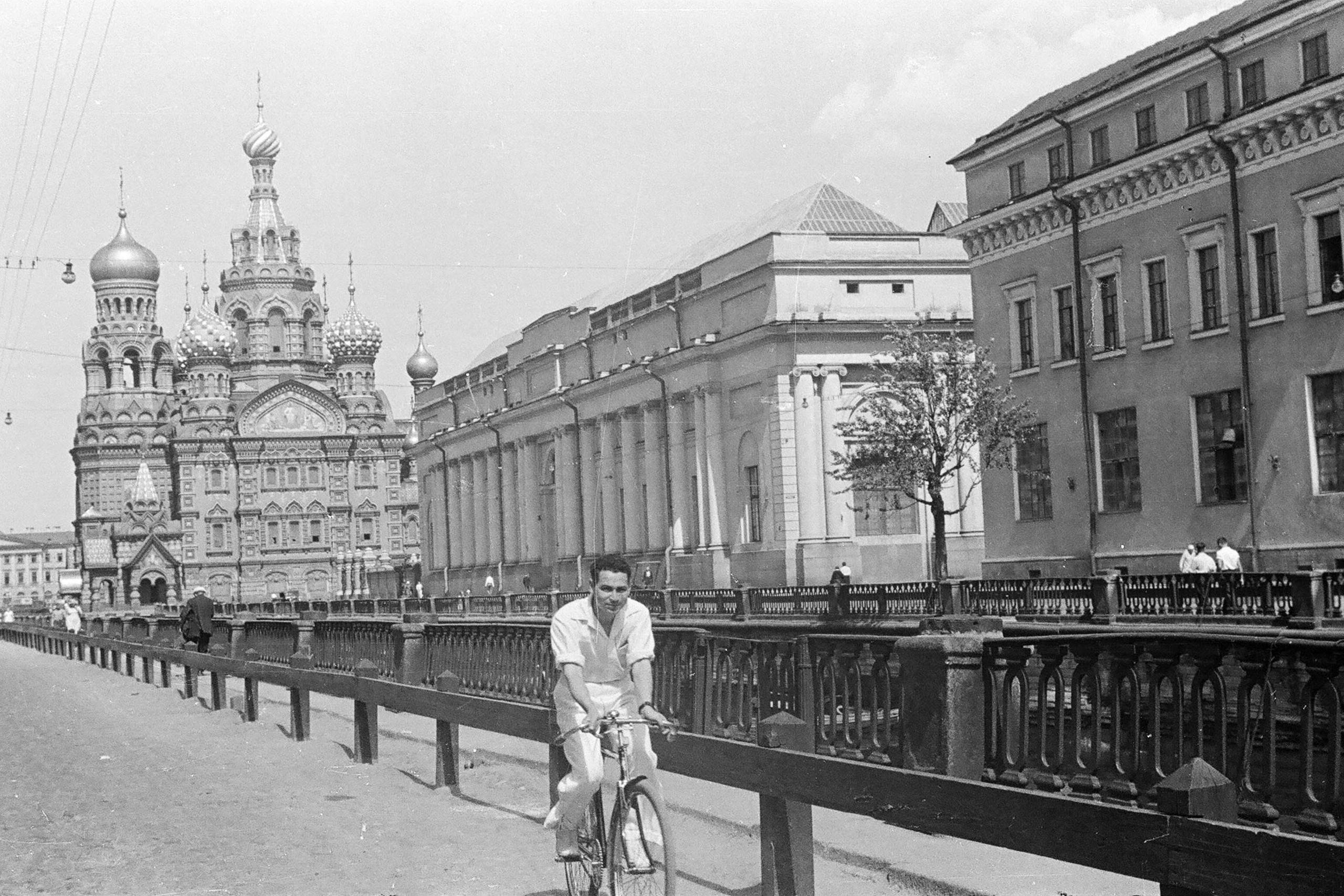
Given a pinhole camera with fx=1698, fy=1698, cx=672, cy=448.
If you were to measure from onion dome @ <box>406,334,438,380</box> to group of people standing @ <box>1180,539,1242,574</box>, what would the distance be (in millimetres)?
117184

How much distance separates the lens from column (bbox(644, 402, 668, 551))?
7125 centimetres

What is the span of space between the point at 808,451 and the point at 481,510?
133 ft

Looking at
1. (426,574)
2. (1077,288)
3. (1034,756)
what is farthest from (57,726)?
(426,574)

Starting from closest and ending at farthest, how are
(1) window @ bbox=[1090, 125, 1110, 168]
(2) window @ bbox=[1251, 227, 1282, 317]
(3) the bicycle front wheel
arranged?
(3) the bicycle front wheel
(2) window @ bbox=[1251, 227, 1282, 317]
(1) window @ bbox=[1090, 125, 1110, 168]

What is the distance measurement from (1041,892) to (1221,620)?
648 inches

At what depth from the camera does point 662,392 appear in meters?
70.7

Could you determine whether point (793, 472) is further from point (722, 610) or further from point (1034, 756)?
point (1034, 756)

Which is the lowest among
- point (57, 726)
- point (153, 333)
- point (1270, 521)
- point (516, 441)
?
point (57, 726)

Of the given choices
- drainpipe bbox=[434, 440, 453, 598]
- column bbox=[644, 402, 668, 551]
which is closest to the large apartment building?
column bbox=[644, 402, 668, 551]

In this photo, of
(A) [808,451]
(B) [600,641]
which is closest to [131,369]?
(A) [808,451]

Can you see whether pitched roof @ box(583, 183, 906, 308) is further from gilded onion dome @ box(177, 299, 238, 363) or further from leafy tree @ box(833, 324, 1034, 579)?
gilded onion dome @ box(177, 299, 238, 363)

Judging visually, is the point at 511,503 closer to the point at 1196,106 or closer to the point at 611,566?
the point at 1196,106

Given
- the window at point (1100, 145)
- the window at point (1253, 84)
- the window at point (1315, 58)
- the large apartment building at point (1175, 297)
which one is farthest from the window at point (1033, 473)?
the window at point (1315, 58)

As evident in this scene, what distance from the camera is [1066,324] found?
145 feet
